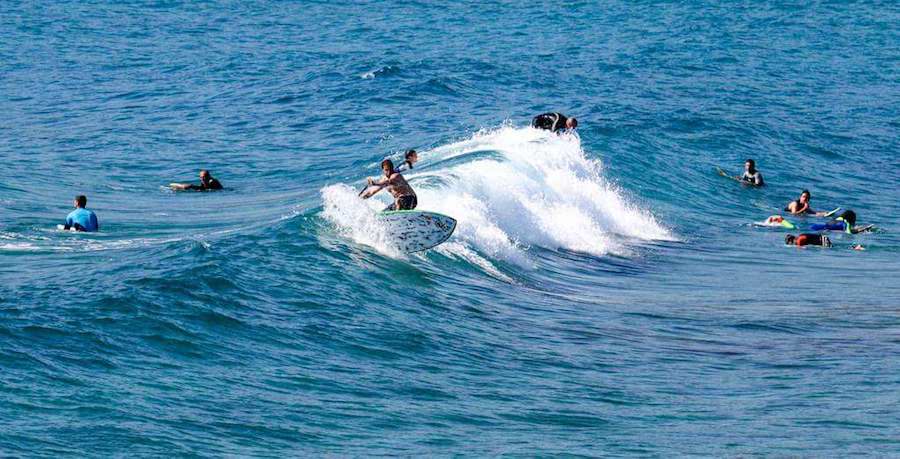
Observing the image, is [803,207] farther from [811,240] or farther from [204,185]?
[204,185]

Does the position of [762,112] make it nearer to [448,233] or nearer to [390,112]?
[390,112]

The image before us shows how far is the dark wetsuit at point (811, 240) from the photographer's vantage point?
100 feet

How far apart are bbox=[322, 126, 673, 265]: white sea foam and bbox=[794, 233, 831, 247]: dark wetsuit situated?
10.4 feet

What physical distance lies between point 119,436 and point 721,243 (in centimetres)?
2147

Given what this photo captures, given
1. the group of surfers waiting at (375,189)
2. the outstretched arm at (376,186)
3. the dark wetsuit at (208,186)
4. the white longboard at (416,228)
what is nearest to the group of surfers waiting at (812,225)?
the group of surfers waiting at (375,189)

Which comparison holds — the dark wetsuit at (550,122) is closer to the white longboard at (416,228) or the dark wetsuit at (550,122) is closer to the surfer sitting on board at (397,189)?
the white longboard at (416,228)

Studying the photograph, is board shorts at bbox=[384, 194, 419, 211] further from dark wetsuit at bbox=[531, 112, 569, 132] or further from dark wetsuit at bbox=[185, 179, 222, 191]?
dark wetsuit at bbox=[531, 112, 569, 132]

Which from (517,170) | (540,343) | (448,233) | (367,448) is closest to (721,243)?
(517,170)

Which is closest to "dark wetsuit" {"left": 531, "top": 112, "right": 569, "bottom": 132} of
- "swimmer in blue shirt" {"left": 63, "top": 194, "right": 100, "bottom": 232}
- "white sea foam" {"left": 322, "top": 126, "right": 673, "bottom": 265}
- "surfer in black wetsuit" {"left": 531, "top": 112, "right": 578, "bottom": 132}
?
"surfer in black wetsuit" {"left": 531, "top": 112, "right": 578, "bottom": 132}

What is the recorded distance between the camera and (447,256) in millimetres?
23438

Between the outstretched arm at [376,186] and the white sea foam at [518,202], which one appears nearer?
the outstretched arm at [376,186]

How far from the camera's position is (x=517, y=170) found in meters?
31.1

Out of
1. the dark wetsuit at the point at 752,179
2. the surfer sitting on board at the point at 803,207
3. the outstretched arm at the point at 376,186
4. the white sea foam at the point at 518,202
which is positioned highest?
the dark wetsuit at the point at 752,179

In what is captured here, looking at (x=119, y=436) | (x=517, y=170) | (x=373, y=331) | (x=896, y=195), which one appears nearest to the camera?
(x=119, y=436)
